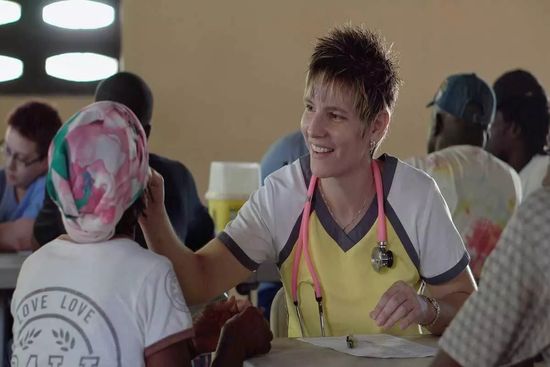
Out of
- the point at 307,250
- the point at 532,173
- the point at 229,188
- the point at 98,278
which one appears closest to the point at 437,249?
the point at 307,250

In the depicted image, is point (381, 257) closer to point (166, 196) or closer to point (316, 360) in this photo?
point (316, 360)

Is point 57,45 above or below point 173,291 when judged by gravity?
above

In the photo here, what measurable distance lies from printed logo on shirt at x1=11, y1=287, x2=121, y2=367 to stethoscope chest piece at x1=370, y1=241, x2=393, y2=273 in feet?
2.49

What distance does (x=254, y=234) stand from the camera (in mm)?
2143

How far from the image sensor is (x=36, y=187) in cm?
382

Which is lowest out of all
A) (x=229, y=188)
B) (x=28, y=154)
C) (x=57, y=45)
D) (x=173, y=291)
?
(x=229, y=188)

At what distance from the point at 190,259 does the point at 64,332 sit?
60 centimetres

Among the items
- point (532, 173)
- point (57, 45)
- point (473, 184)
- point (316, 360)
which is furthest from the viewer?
point (57, 45)

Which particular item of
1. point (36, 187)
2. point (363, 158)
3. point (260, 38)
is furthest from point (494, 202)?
point (260, 38)

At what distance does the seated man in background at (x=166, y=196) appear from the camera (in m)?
2.49

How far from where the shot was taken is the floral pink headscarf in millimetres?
1517

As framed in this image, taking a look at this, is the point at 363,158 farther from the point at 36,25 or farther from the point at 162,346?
the point at 36,25

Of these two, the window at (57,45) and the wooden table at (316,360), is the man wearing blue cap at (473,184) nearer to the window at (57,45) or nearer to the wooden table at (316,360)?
the wooden table at (316,360)

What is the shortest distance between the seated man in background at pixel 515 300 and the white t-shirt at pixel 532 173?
9.56 feet
